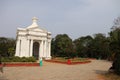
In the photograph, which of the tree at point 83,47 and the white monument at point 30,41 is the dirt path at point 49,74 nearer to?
the white monument at point 30,41

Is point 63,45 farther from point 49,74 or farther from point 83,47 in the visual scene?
point 49,74

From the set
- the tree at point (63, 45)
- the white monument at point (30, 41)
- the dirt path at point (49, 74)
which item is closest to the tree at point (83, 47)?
the tree at point (63, 45)

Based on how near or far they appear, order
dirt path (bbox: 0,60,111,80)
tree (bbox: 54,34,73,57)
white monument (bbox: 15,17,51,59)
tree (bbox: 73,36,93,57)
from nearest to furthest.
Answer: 1. dirt path (bbox: 0,60,111,80)
2. white monument (bbox: 15,17,51,59)
3. tree (bbox: 54,34,73,57)
4. tree (bbox: 73,36,93,57)

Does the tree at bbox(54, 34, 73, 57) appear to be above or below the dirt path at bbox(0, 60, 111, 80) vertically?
above

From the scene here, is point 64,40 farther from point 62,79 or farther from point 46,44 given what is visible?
point 62,79

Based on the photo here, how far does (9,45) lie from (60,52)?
20.8m

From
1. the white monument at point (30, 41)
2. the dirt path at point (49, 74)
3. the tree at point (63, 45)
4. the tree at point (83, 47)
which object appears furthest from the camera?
the tree at point (83, 47)

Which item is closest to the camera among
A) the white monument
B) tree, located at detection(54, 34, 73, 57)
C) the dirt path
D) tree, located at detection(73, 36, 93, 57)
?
the dirt path

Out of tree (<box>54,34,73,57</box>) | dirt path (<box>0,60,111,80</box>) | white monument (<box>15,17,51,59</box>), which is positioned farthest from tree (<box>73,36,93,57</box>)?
dirt path (<box>0,60,111,80</box>)

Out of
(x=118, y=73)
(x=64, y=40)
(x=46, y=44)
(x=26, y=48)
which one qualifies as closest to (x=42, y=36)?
(x=46, y=44)

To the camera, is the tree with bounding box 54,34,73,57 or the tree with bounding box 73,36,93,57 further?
the tree with bounding box 73,36,93,57

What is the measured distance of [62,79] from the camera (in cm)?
1145

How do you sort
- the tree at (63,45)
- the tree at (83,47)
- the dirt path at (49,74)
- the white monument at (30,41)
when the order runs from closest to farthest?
the dirt path at (49,74) < the white monument at (30,41) < the tree at (63,45) < the tree at (83,47)

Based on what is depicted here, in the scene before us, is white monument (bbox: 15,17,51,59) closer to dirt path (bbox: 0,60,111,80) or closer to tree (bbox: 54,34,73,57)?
tree (bbox: 54,34,73,57)
